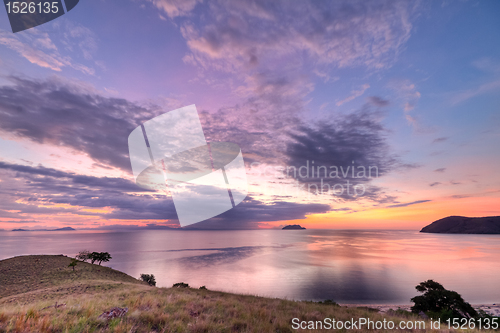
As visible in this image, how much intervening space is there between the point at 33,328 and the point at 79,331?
0.93 metres

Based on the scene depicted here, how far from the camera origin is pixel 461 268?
194 feet

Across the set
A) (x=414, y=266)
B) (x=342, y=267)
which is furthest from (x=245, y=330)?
(x=414, y=266)

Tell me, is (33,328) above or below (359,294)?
above

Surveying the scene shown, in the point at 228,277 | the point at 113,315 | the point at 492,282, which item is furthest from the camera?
the point at 228,277

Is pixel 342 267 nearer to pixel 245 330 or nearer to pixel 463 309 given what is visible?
pixel 463 309

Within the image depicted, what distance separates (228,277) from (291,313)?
4722 cm

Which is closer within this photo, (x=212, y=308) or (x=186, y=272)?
(x=212, y=308)

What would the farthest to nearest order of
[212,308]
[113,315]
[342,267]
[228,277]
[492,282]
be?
[342,267]
[228,277]
[492,282]
[212,308]
[113,315]

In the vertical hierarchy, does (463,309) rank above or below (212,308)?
below

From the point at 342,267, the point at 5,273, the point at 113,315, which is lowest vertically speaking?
the point at 342,267

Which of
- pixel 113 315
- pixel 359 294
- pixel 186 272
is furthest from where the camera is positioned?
pixel 186 272

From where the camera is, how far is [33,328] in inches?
184

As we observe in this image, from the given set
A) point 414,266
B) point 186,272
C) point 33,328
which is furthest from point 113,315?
point 414,266

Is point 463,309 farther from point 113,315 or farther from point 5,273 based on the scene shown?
point 5,273
